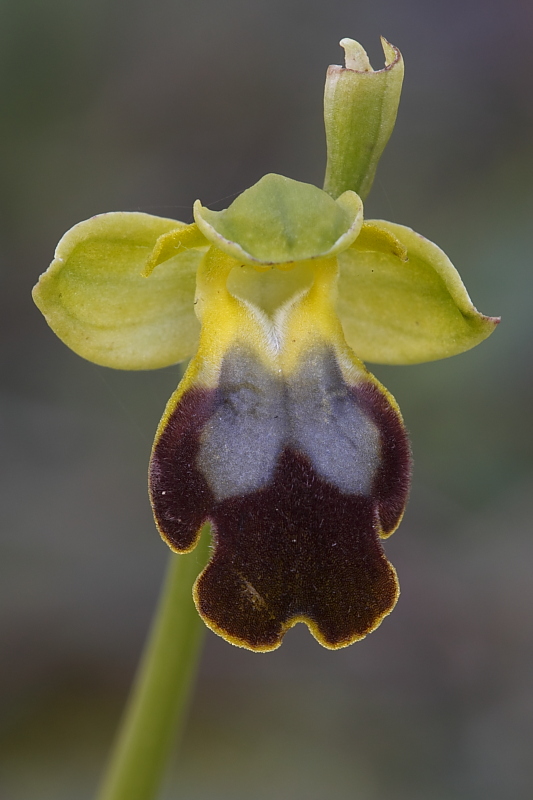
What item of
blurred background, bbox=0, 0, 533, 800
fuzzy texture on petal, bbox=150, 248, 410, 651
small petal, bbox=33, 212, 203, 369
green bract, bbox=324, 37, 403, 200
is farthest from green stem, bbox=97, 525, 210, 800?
blurred background, bbox=0, 0, 533, 800

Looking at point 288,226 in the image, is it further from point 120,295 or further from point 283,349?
point 120,295

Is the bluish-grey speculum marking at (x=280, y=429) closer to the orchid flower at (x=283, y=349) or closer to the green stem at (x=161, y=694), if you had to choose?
the orchid flower at (x=283, y=349)

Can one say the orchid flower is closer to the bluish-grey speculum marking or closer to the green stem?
the bluish-grey speculum marking

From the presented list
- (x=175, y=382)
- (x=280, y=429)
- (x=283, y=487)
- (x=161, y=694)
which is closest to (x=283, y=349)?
(x=280, y=429)

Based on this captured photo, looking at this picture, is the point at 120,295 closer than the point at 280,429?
No

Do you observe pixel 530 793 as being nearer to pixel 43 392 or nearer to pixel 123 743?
pixel 123 743

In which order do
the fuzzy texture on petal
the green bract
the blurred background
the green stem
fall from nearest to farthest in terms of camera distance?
the fuzzy texture on petal → the green bract → the green stem → the blurred background
